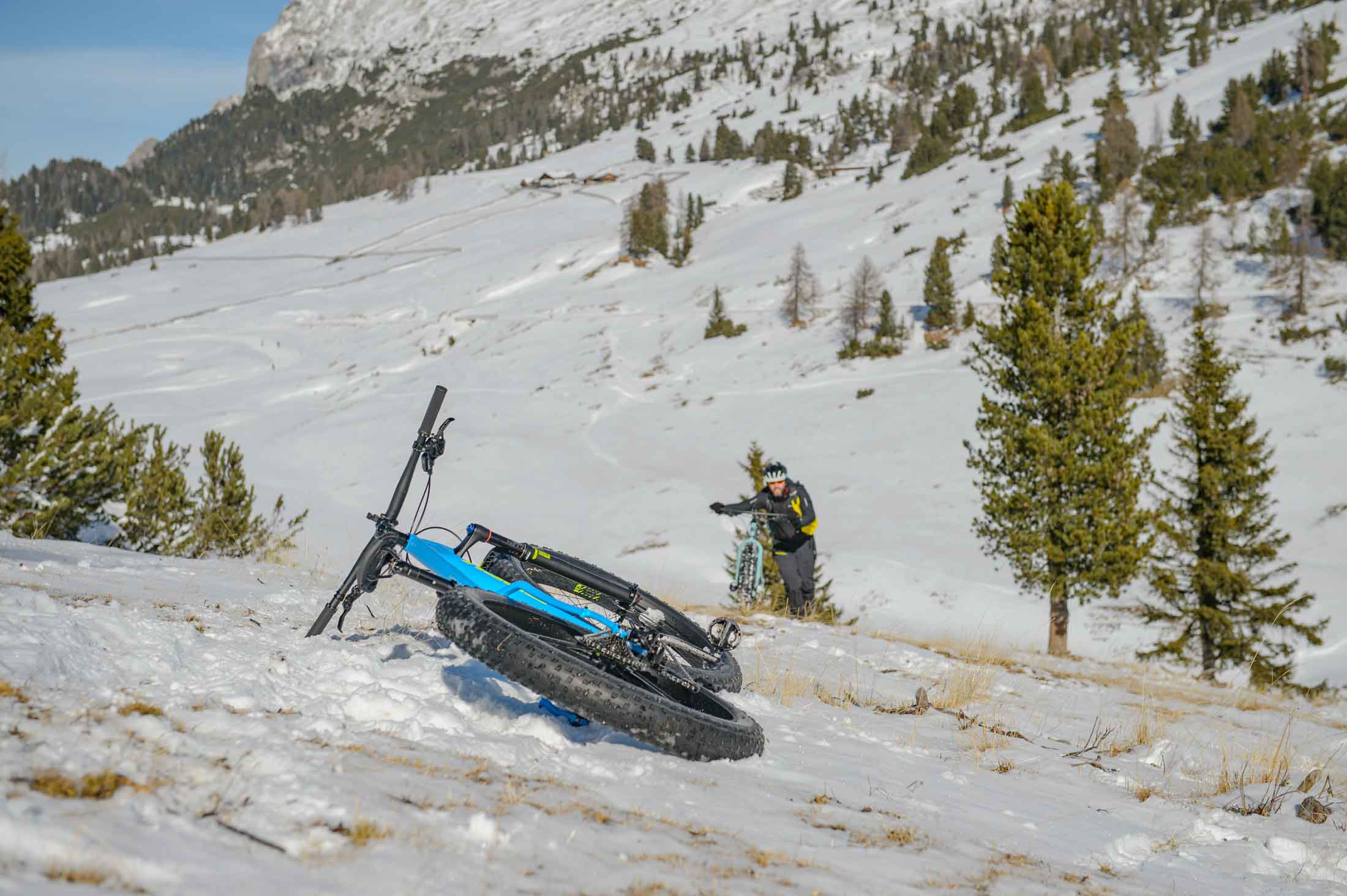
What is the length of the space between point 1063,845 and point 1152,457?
3099cm

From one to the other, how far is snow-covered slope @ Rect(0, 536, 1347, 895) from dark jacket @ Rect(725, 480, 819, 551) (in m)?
5.35

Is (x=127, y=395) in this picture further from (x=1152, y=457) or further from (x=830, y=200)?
(x=830, y=200)

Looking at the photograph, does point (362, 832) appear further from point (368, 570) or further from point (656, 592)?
point (656, 592)

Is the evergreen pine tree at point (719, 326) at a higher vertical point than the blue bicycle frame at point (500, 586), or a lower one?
higher

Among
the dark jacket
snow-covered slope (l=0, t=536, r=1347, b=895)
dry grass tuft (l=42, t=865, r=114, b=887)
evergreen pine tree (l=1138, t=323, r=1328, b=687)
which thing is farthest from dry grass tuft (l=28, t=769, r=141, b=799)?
evergreen pine tree (l=1138, t=323, r=1328, b=687)

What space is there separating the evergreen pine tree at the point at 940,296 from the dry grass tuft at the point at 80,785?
48.6 m

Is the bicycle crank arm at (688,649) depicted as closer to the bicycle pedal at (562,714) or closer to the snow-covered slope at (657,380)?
the bicycle pedal at (562,714)

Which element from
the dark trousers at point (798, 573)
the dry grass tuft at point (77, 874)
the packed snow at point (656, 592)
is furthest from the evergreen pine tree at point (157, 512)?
the dry grass tuft at point (77, 874)

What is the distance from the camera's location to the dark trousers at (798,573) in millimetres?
11305

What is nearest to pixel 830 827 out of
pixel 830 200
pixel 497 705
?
pixel 497 705

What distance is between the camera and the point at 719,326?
51625 mm

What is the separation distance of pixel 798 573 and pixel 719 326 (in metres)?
41.5

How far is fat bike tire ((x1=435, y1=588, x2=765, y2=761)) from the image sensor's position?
10.2 ft

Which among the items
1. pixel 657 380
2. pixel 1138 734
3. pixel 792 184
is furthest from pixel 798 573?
pixel 792 184
